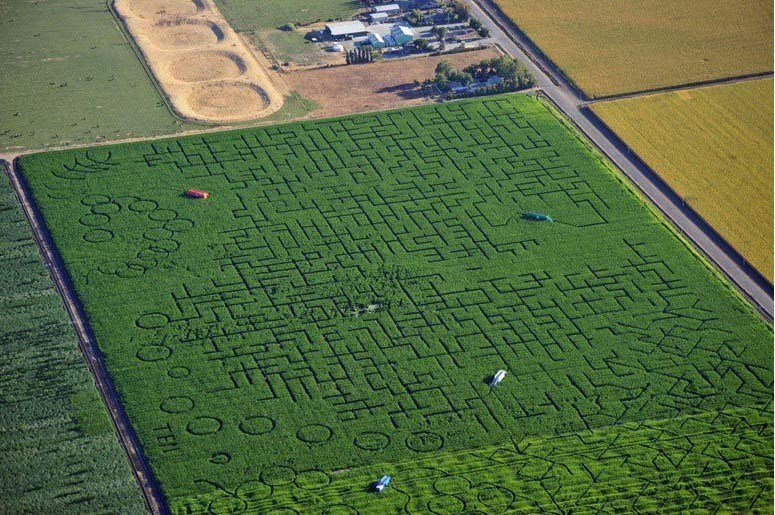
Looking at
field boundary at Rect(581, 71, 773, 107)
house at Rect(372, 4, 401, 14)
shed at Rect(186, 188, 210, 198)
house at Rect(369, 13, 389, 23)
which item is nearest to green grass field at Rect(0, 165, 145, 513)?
shed at Rect(186, 188, 210, 198)

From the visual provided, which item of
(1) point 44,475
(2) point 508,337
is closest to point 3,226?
(1) point 44,475

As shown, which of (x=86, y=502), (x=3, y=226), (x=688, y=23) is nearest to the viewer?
(x=86, y=502)

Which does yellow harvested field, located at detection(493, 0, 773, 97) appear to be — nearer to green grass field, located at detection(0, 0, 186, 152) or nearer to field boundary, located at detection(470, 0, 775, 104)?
field boundary, located at detection(470, 0, 775, 104)

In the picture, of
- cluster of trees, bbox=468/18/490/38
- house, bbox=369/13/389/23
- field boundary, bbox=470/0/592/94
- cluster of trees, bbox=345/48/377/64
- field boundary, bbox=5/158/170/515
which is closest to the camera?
field boundary, bbox=5/158/170/515

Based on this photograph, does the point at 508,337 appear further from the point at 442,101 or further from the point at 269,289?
the point at 442,101

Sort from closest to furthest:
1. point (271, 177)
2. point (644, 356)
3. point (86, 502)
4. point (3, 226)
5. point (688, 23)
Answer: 1. point (86, 502)
2. point (644, 356)
3. point (3, 226)
4. point (271, 177)
5. point (688, 23)
